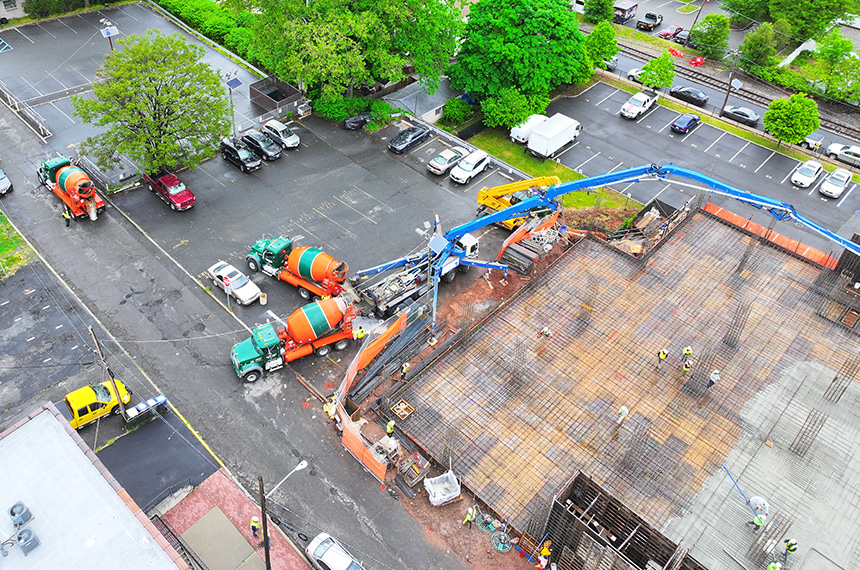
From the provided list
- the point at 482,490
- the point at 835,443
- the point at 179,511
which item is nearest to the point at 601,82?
the point at 835,443

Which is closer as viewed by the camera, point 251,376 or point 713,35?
point 251,376

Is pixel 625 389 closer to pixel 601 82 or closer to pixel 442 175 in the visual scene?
pixel 442 175

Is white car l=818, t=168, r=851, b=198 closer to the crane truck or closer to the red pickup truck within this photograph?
the crane truck

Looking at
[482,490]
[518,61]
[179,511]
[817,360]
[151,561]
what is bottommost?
[179,511]

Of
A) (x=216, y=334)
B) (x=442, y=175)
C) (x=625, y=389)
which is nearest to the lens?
(x=625, y=389)

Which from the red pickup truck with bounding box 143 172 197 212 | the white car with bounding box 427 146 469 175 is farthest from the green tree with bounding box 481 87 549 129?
the red pickup truck with bounding box 143 172 197 212

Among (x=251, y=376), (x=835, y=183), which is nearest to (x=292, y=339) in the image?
(x=251, y=376)

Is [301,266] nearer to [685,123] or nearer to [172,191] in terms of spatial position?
[172,191]
